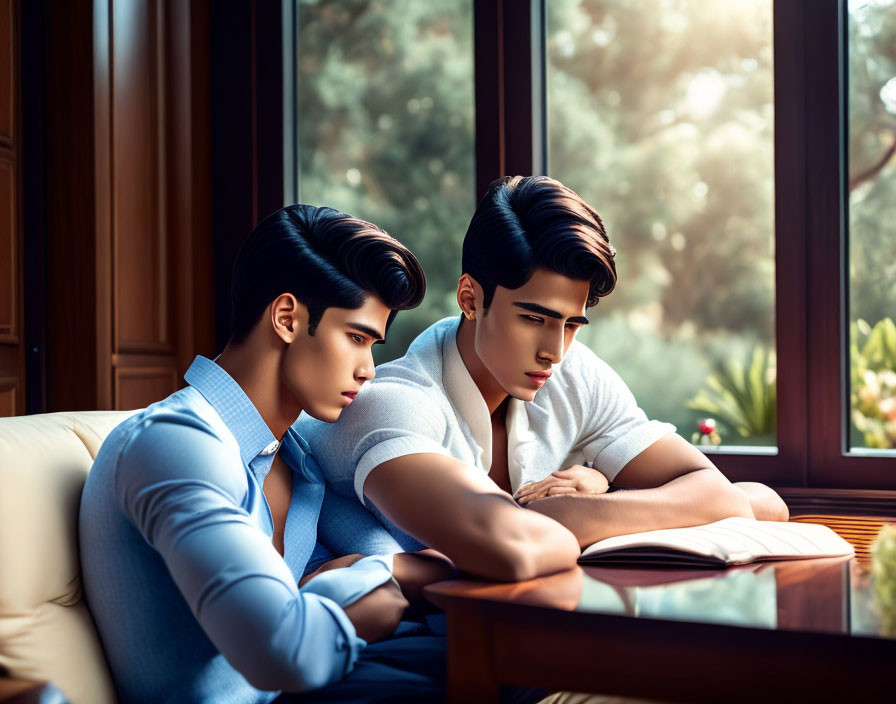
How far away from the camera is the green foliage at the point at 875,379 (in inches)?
102

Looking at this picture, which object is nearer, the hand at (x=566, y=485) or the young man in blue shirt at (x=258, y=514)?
the young man in blue shirt at (x=258, y=514)

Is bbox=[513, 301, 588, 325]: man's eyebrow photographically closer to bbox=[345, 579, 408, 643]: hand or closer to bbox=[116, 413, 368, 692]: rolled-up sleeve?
bbox=[345, 579, 408, 643]: hand

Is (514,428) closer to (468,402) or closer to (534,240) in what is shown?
(468,402)

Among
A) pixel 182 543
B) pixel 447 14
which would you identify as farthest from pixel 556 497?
pixel 447 14

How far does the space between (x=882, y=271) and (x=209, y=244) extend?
2.26 metres

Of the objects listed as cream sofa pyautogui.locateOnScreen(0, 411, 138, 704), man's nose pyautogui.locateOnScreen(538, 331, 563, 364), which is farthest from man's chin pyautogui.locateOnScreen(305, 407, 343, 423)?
man's nose pyautogui.locateOnScreen(538, 331, 563, 364)

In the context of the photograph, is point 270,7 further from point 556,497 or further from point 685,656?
point 685,656

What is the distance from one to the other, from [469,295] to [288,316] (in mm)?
546

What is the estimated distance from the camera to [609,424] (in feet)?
6.69

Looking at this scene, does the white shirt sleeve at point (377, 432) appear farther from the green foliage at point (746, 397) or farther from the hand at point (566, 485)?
the green foliage at point (746, 397)

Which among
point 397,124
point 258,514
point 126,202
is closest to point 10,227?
point 126,202

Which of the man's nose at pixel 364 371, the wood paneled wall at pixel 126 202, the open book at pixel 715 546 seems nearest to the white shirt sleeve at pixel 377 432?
the man's nose at pixel 364 371

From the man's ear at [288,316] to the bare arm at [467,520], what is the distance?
0.28 meters

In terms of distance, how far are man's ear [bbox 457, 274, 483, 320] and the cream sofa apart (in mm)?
880
